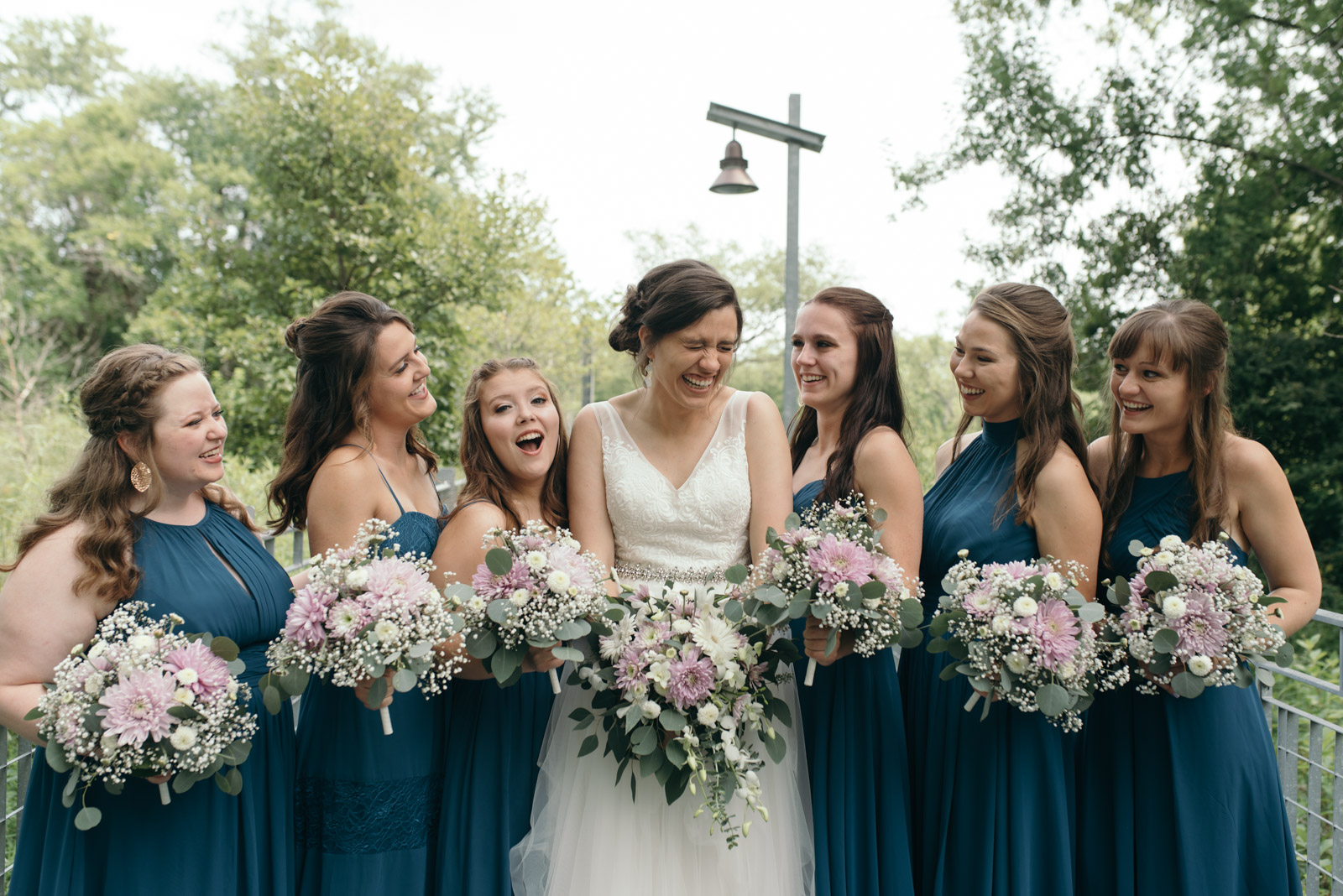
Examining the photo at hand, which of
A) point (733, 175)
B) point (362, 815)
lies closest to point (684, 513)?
point (362, 815)

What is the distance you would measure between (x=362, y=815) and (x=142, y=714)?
2.93 feet

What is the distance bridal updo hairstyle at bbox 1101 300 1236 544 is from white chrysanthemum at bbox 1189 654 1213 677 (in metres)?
0.57

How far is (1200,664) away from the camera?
9.44 feet

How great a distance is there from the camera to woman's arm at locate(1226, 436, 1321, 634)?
3283mm

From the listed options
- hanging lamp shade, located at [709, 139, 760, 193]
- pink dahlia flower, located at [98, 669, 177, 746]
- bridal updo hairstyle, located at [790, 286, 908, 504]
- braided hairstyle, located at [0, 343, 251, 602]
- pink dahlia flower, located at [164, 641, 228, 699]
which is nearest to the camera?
pink dahlia flower, located at [98, 669, 177, 746]

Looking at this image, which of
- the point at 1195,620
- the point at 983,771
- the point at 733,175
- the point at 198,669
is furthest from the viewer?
the point at 733,175

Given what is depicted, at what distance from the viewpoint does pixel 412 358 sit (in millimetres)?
3627

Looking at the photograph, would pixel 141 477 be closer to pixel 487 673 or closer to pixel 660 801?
pixel 487 673

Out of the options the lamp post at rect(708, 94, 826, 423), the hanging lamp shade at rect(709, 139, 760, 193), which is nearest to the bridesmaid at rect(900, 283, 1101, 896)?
the lamp post at rect(708, 94, 826, 423)

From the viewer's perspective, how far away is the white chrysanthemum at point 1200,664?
287 cm

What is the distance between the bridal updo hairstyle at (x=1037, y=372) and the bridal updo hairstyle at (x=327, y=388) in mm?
2423

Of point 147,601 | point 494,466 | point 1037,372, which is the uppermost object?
point 1037,372

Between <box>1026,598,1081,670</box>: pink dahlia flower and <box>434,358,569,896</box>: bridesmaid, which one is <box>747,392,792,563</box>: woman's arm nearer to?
<box>434,358,569,896</box>: bridesmaid

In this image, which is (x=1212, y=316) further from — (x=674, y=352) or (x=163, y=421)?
(x=163, y=421)
